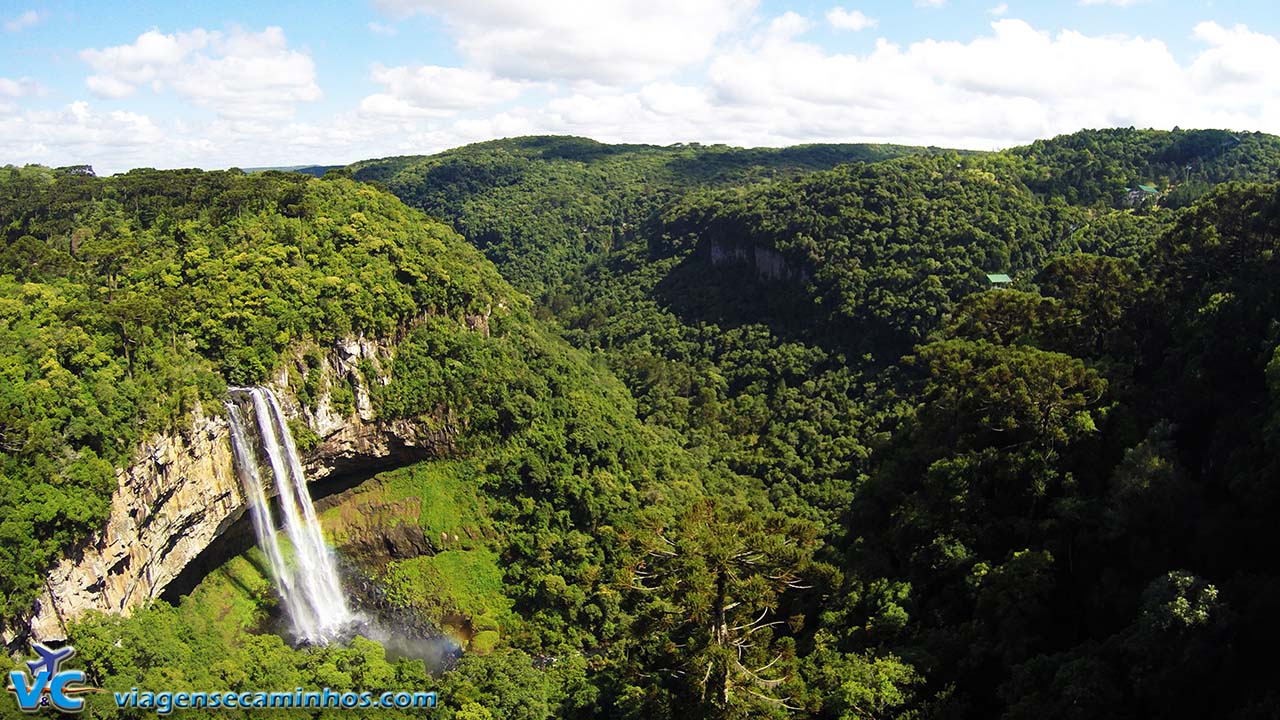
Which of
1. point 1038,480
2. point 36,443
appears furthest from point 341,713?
point 1038,480

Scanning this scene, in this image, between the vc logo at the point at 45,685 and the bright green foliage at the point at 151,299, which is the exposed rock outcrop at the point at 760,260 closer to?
the bright green foliage at the point at 151,299

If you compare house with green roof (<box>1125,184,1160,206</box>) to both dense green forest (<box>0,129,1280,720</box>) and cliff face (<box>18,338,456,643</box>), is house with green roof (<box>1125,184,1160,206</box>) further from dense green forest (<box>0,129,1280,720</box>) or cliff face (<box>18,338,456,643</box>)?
cliff face (<box>18,338,456,643</box>)

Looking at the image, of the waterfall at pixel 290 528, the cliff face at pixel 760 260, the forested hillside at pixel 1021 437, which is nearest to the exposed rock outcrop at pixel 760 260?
the cliff face at pixel 760 260

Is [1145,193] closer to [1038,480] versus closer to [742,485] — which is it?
[742,485]

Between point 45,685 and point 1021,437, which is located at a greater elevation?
point 1021,437

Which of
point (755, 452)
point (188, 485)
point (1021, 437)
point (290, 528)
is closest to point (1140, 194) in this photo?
point (755, 452)

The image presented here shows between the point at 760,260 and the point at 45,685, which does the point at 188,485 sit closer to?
the point at 45,685

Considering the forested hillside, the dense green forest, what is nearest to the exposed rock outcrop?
the forested hillside

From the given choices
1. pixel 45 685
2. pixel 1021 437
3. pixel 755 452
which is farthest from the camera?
pixel 755 452

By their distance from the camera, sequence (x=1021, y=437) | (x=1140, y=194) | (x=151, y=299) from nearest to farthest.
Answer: (x=1021, y=437)
(x=151, y=299)
(x=1140, y=194)
